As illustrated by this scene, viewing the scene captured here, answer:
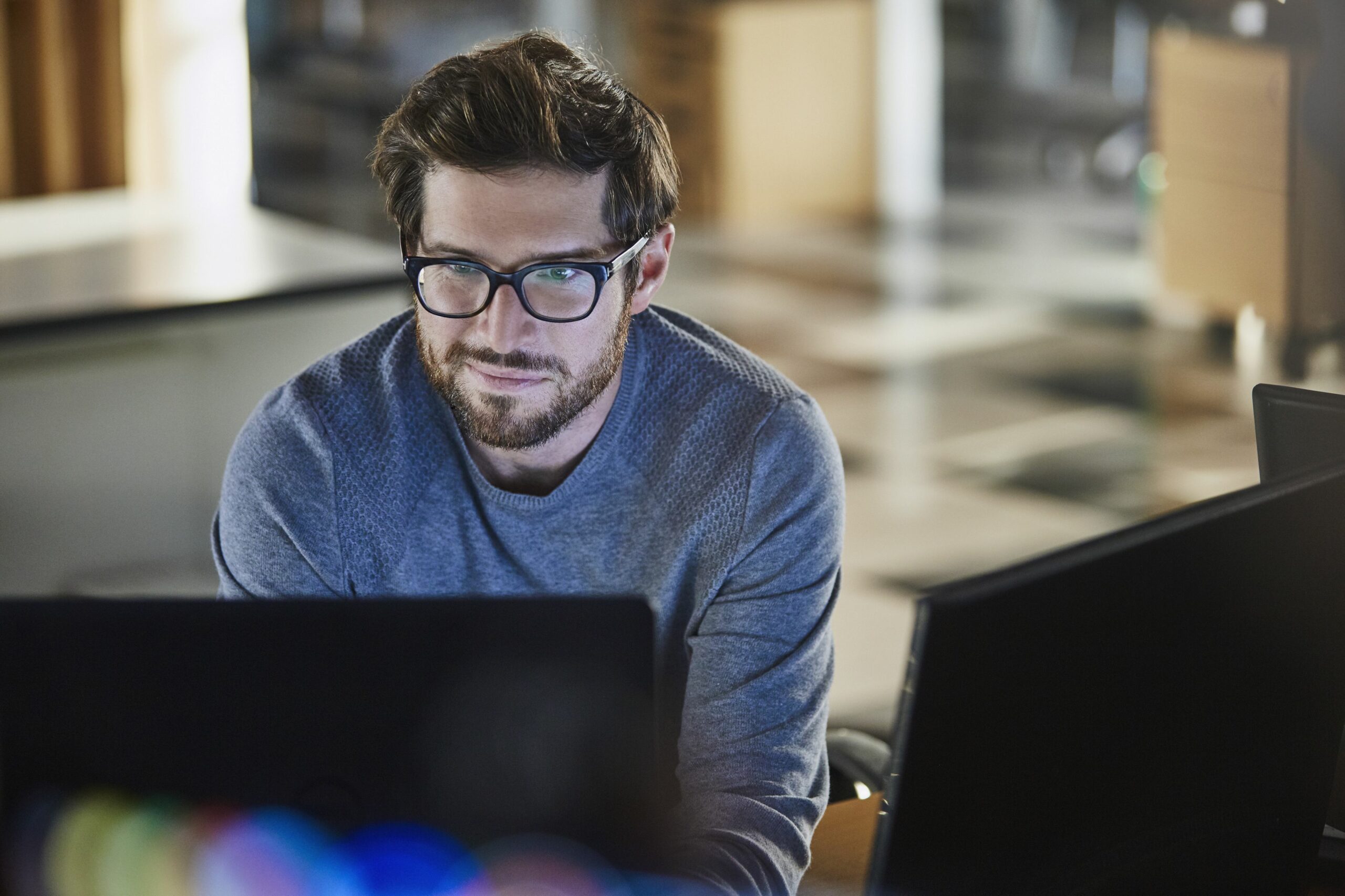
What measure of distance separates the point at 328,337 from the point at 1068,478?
1.93 m

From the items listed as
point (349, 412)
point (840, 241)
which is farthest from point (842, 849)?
point (840, 241)

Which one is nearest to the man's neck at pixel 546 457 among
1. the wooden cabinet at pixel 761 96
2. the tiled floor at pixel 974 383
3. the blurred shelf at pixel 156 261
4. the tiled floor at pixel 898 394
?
the tiled floor at pixel 898 394

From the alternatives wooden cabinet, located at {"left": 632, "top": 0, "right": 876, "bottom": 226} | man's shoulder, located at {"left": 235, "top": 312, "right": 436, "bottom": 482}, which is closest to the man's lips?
man's shoulder, located at {"left": 235, "top": 312, "right": 436, "bottom": 482}

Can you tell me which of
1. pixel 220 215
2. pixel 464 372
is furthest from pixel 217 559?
pixel 220 215

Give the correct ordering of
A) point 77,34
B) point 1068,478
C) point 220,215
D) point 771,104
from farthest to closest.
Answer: point 771,104 → point 1068,478 → point 77,34 → point 220,215

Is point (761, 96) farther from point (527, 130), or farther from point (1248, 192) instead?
point (527, 130)

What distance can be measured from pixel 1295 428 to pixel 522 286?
579 mm

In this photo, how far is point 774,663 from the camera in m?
1.22

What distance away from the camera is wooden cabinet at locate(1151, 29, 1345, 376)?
424 cm

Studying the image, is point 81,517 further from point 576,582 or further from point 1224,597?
point 1224,597

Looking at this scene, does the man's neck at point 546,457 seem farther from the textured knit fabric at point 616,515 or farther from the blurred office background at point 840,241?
the blurred office background at point 840,241

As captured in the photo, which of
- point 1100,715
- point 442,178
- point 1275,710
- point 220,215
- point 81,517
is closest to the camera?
point 1100,715

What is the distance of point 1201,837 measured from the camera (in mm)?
835

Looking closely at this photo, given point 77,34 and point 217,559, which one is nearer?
point 217,559
